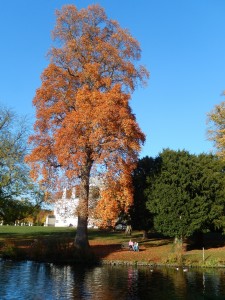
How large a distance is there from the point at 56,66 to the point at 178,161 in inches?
639

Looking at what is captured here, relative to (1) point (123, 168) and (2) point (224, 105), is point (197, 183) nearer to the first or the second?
(1) point (123, 168)

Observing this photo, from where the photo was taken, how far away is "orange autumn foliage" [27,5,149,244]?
35.0 meters

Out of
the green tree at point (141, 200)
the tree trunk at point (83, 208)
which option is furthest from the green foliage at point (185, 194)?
the tree trunk at point (83, 208)

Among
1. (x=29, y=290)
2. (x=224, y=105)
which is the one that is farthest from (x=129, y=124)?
(x=224, y=105)

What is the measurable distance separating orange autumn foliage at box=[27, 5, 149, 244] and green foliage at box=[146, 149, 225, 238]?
5.37m

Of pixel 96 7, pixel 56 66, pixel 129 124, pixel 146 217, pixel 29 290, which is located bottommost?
pixel 29 290

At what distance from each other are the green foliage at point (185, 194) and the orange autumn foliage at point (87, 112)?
5.37m

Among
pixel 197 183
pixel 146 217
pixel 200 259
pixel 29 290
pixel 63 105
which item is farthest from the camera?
pixel 146 217

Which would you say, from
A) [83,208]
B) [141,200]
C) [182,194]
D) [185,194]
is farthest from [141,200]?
[83,208]

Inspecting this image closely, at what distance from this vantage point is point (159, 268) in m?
32.6

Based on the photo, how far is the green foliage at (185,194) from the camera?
40219mm

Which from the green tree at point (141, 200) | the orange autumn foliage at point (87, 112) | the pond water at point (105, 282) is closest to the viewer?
the pond water at point (105, 282)

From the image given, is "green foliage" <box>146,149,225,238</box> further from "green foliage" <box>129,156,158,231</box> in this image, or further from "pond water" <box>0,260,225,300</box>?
"pond water" <box>0,260,225,300</box>

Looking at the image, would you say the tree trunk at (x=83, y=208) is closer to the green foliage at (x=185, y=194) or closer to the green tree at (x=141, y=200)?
the green foliage at (x=185, y=194)
